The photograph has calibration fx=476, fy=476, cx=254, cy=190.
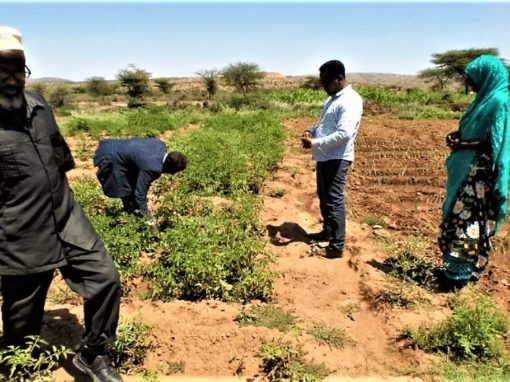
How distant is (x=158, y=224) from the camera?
200 inches

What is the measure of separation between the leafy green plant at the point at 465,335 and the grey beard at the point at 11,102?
2.81 meters

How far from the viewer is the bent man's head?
2.20 m

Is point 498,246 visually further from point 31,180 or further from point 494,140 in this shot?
point 31,180

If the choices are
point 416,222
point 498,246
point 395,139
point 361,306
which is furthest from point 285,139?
point 361,306

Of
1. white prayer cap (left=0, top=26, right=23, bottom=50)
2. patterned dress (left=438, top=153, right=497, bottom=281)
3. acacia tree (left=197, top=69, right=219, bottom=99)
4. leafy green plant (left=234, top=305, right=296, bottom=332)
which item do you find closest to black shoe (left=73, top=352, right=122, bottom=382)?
leafy green plant (left=234, top=305, right=296, bottom=332)

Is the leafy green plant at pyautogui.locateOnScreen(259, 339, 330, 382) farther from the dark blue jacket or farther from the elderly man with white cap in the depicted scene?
the dark blue jacket

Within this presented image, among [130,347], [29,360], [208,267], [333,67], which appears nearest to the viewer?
[29,360]

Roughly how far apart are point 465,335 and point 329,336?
887mm

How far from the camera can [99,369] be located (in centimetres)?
264

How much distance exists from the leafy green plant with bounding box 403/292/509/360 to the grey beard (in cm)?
281

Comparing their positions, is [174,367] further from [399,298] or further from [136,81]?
[136,81]

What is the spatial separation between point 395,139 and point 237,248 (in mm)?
7534

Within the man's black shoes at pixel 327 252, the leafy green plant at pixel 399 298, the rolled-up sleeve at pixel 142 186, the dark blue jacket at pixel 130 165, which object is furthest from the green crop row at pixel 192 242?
the leafy green plant at pixel 399 298

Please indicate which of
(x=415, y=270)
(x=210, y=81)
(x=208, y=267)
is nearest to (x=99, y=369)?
(x=208, y=267)
